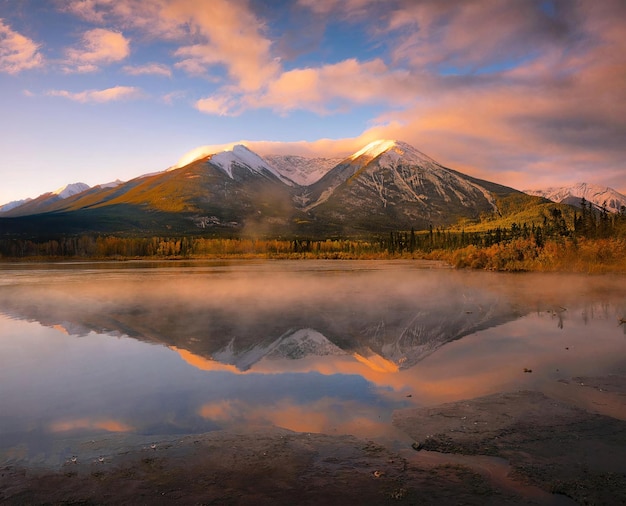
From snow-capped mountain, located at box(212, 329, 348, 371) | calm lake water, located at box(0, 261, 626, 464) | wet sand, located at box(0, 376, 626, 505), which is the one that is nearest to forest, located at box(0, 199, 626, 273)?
calm lake water, located at box(0, 261, 626, 464)

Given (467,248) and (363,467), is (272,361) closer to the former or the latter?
(363,467)

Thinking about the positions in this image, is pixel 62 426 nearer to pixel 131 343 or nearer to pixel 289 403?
pixel 289 403

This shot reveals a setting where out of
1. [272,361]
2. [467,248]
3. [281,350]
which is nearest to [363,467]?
[272,361]

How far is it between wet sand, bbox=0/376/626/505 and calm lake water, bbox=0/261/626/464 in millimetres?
776

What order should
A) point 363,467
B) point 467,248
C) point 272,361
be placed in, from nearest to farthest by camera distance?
point 363,467, point 272,361, point 467,248

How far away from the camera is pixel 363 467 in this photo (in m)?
8.10

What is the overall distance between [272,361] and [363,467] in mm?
8806

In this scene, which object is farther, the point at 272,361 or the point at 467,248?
the point at 467,248

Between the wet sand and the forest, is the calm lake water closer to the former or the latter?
the wet sand

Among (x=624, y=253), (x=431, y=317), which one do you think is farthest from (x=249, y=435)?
(x=624, y=253)

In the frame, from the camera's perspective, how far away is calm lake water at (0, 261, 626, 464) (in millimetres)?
10891

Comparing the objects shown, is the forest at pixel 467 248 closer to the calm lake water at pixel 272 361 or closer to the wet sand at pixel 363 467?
the calm lake water at pixel 272 361

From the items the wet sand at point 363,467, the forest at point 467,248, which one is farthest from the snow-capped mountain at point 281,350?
the forest at point 467,248

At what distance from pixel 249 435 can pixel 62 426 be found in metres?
4.53
